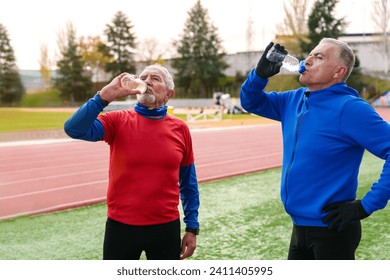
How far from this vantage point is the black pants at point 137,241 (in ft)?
7.67

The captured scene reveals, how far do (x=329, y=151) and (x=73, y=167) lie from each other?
25.2 ft

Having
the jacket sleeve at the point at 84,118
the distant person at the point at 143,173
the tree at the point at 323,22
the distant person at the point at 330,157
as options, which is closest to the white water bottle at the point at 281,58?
the distant person at the point at 330,157

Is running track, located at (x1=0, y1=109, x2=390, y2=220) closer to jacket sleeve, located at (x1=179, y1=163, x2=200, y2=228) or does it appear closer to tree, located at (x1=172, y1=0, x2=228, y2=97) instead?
jacket sleeve, located at (x1=179, y1=163, x2=200, y2=228)

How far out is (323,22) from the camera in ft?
139

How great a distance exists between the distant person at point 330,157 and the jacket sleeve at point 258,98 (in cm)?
25

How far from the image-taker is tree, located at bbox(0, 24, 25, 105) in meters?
30.5

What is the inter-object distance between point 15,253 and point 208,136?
1140 centimetres

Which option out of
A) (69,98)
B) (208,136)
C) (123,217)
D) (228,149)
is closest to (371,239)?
(123,217)

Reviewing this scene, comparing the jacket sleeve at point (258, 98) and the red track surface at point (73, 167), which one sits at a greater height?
the jacket sleeve at point (258, 98)

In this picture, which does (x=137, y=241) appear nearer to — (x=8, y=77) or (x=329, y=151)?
(x=329, y=151)

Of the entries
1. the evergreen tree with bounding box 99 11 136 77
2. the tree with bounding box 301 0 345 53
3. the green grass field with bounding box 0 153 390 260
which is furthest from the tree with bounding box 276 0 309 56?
the green grass field with bounding box 0 153 390 260

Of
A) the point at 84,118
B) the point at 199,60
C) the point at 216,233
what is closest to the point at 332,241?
the point at 84,118

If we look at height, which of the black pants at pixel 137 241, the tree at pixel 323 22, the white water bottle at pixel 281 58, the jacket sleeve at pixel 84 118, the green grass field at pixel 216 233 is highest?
the tree at pixel 323 22

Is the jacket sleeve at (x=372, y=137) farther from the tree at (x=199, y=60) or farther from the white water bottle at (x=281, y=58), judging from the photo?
the tree at (x=199, y=60)
